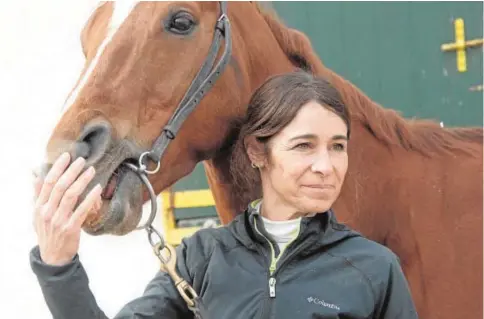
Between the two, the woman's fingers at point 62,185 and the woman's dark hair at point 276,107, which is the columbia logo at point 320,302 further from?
the woman's fingers at point 62,185

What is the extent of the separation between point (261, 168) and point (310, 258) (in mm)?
200

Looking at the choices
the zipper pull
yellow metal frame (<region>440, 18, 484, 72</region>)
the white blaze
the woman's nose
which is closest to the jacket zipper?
the zipper pull

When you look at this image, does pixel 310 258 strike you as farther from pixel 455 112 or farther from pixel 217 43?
pixel 455 112

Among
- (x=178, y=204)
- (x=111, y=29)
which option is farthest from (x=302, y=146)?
(x=178, y=204)

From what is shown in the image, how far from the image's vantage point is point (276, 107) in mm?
996

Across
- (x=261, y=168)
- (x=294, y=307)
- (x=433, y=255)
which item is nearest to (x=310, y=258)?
(x=294, y=307)

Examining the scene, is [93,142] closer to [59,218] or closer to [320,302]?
[59,218]

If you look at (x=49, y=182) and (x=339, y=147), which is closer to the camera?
(x=49, y=182)

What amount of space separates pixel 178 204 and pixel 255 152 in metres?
1.50

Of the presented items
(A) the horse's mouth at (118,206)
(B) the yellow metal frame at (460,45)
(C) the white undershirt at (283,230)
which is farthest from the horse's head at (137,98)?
(B) the yellow metal frame at (460,45)

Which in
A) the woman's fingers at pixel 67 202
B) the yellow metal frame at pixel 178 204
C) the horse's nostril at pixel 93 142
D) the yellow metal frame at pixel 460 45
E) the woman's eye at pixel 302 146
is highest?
the yellow metal frame at pixel 460 45

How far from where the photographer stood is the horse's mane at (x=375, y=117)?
4.68 feet

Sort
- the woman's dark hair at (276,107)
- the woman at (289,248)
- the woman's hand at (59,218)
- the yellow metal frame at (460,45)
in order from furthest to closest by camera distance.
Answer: the yellow metal frame at (460,45) → the woman's dark hair at (276,107) → the woman at (289,248) → the woman's hand at (59,218)

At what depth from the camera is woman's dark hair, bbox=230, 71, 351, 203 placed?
975 millimetres
